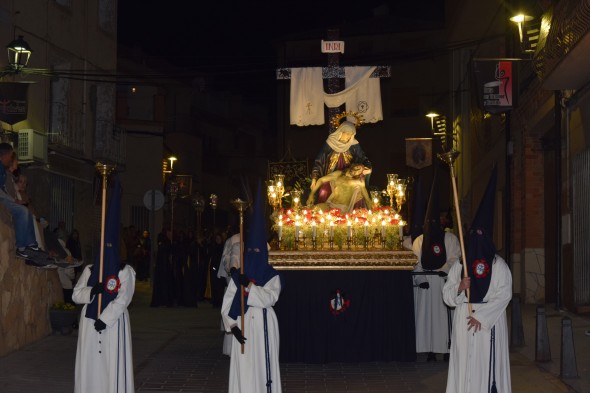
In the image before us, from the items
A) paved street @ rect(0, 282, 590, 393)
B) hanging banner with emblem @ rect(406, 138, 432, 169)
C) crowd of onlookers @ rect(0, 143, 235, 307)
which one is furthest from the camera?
hanging banner with emblem @ rect(406, 138, 432, 169)

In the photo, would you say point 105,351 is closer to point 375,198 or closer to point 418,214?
point 418,214

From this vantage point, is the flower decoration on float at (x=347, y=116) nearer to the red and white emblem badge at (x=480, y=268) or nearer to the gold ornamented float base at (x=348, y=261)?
the gold ornamented float base at (x=348, y=261)

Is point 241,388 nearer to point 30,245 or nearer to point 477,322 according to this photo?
point 477,322

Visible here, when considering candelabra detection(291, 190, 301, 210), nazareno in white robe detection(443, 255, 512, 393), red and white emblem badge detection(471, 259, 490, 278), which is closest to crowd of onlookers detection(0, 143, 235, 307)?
candelabra detection(291, 190, 301, 210)

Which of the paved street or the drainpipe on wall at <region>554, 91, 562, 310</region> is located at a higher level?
the drainpipe on wall at <region>554, 91, 562, 310</region>

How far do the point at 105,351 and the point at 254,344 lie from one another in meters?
1.58

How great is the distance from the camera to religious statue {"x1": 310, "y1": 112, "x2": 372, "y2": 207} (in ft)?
53.2

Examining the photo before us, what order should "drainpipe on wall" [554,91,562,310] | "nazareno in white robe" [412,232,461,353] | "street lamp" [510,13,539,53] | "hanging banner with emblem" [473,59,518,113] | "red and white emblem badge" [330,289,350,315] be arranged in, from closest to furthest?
Result: "red and white emblem badge" [330,289,350,315] → "nazareno in white robe" [412,232,461,353] → "drainpipe on wall" [554,91,562,310] → "street lamp" [510,13,539,53] → "hanging banner with emblem" [473,59,518,113]

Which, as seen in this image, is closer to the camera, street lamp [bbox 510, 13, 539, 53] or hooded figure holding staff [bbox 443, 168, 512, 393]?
hooded figure holding staff [bbox 443, 168, 512, 393]

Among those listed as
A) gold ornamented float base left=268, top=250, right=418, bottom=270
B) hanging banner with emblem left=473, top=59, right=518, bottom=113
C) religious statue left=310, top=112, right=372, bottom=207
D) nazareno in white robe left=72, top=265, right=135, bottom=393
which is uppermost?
hanging banner with emblem left=473, top=59, right=518, bottom=113

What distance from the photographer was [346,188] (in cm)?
1605

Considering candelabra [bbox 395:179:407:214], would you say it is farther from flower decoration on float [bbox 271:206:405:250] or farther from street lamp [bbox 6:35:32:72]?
street lamp [bbox 6:35:32:72]

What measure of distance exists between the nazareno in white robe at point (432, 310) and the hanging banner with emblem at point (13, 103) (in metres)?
9.97

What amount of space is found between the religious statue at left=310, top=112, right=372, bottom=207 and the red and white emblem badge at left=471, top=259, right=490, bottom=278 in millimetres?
6086
